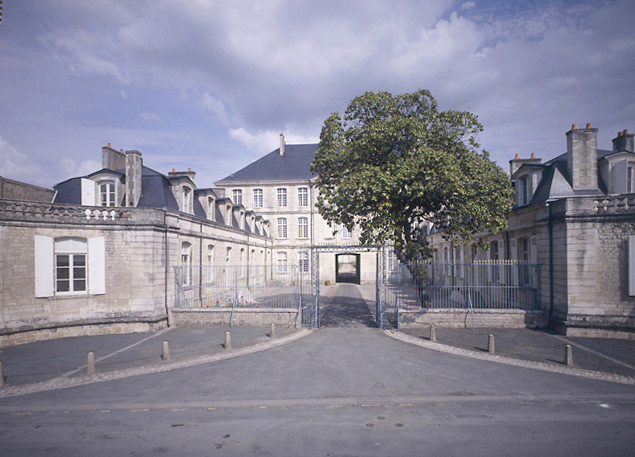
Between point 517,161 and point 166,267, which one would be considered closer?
point 166,267

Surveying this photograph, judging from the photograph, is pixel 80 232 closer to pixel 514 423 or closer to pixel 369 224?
pixel 369 224

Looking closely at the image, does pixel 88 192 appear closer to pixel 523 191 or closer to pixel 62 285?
pixel 62 285

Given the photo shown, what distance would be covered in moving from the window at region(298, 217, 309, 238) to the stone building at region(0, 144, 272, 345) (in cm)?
1740

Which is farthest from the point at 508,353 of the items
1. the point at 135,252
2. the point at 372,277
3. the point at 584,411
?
the point at 372,277

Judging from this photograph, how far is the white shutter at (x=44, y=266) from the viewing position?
1149 centimetres

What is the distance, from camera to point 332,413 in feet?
20.3

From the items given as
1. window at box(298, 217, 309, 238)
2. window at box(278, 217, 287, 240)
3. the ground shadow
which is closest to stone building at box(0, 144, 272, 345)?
the ground shadow

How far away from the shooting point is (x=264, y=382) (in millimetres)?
7695

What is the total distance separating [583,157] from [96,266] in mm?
19702

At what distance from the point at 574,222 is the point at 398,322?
7152 mm

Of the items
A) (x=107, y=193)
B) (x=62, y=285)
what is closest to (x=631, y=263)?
(x=62, y=285)

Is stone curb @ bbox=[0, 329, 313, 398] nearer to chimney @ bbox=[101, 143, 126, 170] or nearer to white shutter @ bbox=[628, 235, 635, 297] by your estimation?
white shutter @ bbox=[628, 235, 635, 297]

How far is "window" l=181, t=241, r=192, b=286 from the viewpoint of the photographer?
15.8 meters

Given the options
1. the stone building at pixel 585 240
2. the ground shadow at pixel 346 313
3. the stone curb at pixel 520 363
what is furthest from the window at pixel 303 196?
the stone curb at pixel 520 363
